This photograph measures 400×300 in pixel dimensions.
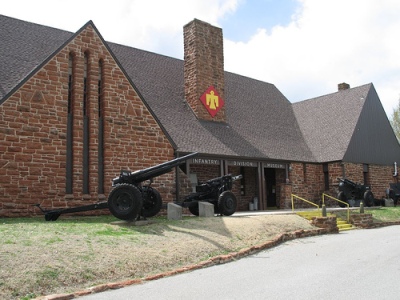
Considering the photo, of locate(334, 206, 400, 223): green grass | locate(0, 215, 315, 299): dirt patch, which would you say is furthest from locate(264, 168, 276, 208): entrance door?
locate(0, 215, 315, 299): dirt patch

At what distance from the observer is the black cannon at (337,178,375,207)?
23.0 m

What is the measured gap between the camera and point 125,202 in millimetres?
11484

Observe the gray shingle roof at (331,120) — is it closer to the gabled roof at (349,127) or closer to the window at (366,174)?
the gabled roof at (349,127)

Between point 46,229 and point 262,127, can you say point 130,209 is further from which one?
point 262,127

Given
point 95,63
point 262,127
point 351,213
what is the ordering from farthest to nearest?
point 262,127
point 351,213
point 95,63

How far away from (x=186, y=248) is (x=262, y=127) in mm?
16010

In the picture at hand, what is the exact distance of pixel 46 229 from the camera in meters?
9.74

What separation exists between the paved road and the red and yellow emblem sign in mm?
11839

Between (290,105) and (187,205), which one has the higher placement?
(290,105)

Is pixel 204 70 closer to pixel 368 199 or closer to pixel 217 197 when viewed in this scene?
pixel 217 197

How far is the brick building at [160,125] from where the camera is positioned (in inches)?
529

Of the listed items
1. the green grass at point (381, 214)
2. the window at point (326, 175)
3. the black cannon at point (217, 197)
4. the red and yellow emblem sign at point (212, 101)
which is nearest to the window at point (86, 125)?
the black cannon at point (217, 197)

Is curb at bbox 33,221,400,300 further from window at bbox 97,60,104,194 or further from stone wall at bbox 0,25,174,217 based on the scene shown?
window at bbox 97,60,104,194

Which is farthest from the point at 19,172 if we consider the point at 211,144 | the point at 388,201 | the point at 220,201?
the point at 388,201
